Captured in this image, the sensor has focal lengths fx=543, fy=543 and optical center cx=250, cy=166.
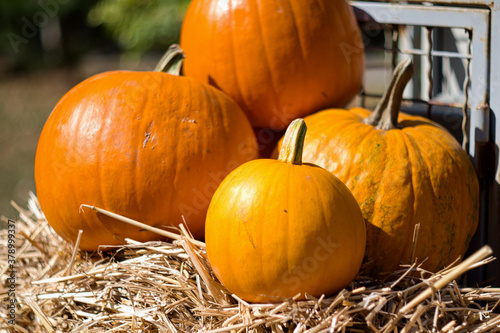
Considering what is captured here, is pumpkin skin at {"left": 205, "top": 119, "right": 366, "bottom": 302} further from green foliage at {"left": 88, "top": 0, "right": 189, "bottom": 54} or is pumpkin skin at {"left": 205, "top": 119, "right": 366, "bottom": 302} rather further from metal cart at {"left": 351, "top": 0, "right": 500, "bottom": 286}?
green foliage at {"left": 88, "top": 0, "right": 189, "bottom": 54}

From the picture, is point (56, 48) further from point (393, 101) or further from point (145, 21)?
point (393, 101)

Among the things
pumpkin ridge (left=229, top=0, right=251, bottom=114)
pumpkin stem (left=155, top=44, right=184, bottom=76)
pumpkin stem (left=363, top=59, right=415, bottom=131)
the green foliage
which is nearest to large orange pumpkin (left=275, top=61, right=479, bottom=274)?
pumpkin stem (left=363, top=59, right=415, bottom=131)

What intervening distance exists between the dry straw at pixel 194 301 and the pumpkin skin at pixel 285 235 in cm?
5

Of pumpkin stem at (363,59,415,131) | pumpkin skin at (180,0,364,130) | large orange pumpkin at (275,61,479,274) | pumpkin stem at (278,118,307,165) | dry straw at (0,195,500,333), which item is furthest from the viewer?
pumpkin skin at (180,0,364,130)

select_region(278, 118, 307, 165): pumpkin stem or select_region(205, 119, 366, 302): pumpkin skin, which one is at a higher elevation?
select_region(278, 118, 307, 165): pumpkin stem

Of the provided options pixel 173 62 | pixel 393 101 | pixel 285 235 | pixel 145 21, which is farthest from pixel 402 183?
pixel 145 21

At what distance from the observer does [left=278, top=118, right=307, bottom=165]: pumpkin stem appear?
55.1 inches

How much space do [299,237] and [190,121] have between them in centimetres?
59

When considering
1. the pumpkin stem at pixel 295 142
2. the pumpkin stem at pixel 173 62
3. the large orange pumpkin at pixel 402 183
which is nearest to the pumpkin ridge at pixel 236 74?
the pumpkin stem at pixel 173 62

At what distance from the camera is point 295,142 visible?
1407 mm

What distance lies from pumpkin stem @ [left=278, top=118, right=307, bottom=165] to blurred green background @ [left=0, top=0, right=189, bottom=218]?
343cm

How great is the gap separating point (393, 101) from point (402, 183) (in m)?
→ 0.30

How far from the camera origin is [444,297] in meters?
1.44

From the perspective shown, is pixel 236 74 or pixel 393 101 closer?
pixel 393 101
